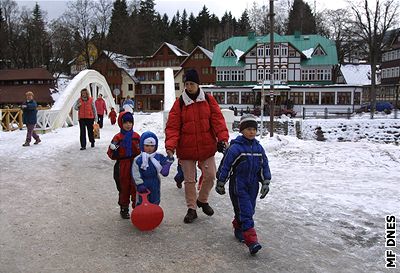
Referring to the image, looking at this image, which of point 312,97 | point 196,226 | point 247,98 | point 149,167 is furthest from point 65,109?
point 312,97

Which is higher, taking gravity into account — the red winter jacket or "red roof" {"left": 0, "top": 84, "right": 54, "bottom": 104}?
"red roof" {"left": 0, "top": 84, "right": 54, "bottom": 104}

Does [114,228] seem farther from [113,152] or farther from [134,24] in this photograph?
[134,24]

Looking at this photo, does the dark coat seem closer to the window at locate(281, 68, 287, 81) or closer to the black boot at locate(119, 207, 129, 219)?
the black boot at locate(119, 207, 129, 219)

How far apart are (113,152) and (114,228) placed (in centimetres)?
Answer: 96

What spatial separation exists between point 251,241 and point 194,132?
5.22 feet

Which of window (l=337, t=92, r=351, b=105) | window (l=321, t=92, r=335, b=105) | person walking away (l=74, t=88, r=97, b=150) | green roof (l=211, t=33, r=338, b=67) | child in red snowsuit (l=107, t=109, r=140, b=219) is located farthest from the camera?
green roof (l=211, t=33, r=338, b=67)

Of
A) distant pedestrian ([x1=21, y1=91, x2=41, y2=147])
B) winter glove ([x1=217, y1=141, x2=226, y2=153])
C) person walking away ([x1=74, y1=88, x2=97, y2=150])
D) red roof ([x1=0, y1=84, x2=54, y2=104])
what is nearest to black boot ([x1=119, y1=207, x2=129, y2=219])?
winter glove ([x1=217, y1=141, x2=226, y2=153])

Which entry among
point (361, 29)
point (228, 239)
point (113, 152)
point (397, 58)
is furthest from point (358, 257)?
point (397, 58)

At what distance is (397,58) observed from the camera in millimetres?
54375

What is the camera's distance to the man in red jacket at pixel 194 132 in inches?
199

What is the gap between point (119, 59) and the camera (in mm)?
63156

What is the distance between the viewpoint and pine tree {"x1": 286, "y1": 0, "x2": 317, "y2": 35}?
220 ft

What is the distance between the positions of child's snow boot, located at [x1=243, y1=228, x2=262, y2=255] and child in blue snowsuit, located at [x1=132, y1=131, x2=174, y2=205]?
1.23 m

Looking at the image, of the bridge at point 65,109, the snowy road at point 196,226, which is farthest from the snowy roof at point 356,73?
the snowy road at point 196,226
